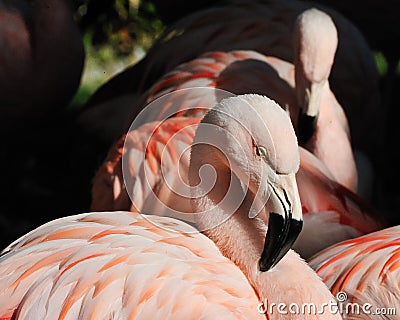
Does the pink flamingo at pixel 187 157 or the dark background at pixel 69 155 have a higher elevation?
the pink flamingo at pixel 187 157

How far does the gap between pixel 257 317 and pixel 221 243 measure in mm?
325

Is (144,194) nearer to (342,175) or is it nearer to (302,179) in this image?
(302,179)

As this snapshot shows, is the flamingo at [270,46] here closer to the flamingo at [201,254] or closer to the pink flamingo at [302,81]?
the pink flamingo at [302,81]

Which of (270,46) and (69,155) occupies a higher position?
(270,46)

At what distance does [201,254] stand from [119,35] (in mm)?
5446

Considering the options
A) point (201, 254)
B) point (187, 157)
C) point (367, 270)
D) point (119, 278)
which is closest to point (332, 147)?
point (187, 157)

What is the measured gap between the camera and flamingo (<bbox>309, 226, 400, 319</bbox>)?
272cm

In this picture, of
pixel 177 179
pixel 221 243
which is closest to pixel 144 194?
pixel 177 179

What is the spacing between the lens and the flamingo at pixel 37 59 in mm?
5043

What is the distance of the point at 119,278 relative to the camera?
8.58 ft
